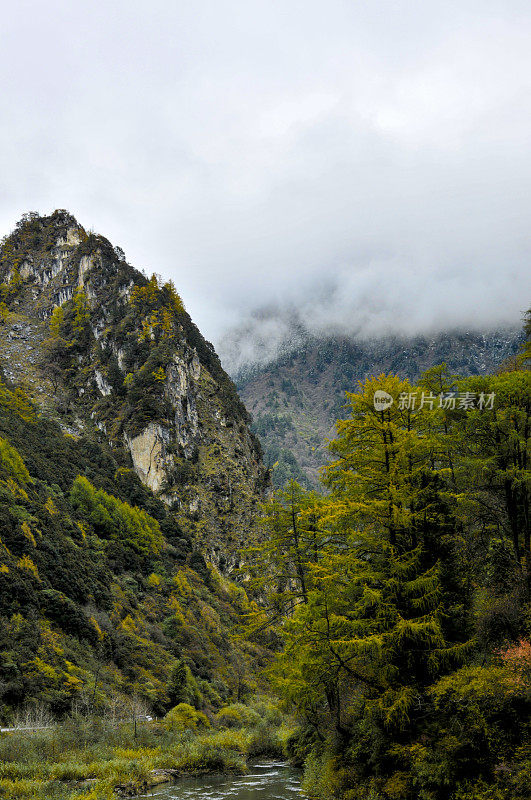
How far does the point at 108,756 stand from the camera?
30.9m

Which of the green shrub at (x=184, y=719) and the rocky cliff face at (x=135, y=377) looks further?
the rocky cliff face at (x=135, y=377)

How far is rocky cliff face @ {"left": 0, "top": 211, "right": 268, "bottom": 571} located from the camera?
10031 cm

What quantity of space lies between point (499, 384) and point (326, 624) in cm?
1230

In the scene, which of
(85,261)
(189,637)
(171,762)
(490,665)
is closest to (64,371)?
(85,261)

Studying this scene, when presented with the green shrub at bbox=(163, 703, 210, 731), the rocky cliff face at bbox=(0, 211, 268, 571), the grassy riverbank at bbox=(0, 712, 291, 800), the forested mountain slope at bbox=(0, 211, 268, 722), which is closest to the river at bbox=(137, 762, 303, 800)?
the grassy riverbank at bbox=(0, 712, 291, 800)

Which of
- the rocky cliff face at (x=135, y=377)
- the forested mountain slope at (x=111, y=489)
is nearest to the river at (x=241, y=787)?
the forested mountain slope at (x=111, y=489)

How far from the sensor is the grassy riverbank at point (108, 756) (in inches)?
931

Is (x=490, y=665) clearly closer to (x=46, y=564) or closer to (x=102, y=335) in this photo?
(x=46, y=564)

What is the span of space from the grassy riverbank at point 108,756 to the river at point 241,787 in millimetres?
1266

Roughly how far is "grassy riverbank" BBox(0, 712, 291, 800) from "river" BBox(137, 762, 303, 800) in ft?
4.15

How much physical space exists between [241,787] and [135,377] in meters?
89.0

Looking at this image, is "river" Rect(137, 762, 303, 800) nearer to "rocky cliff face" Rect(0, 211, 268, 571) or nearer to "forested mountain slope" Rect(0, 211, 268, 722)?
"forested mountain slope" Rect(0, 211, 268, 722)

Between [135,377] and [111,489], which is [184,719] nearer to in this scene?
[111,489]

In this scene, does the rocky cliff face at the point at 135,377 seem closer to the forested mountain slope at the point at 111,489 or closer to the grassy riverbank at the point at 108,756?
the forested mountain slope at the point at 111,489
